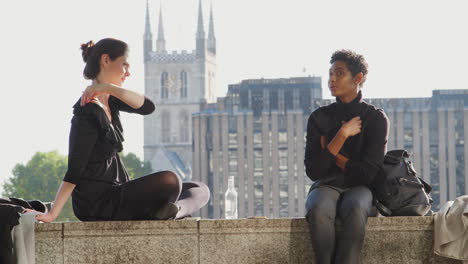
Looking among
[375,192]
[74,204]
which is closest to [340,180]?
[375,192]

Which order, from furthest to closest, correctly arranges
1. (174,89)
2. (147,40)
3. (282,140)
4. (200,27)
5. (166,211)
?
(200,27), (147,40), (174,89), (282,140), (166,211)

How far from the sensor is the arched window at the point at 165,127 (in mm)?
159375

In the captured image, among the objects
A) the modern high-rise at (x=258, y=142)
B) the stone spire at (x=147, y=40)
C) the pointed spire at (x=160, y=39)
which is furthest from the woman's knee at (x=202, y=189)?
the pointed spire at (x=160, y=39)

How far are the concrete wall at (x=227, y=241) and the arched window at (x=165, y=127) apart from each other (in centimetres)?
15219

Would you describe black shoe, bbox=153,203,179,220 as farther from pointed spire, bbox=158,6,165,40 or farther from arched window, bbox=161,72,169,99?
pointed spire, bbox=158,6,165,40

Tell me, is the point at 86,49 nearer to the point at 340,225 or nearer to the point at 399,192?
the point at 340,225

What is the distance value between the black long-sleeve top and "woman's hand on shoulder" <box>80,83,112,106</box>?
0.12ft

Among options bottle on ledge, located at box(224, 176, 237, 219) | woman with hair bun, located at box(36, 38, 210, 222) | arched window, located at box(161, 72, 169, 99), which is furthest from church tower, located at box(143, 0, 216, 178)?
woman with hair bun, located at box(36, 38, 210, 222)

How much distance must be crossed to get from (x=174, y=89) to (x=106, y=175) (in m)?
155

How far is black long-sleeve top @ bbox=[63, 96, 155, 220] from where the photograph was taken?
7074 mm

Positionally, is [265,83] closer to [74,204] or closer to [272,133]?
[272,133]

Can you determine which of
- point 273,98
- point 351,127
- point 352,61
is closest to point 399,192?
point 351,127

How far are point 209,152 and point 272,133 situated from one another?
281 inches

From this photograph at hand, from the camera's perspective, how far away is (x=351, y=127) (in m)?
7.19
